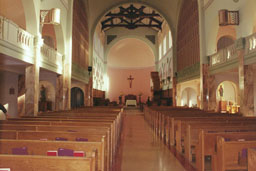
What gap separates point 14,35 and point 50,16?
1.73 meters

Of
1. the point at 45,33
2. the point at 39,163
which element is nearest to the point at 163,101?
the point at 45,33

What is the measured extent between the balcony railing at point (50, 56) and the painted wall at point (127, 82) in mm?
17135

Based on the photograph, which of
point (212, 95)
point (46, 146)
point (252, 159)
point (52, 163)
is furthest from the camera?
point (212, 95)

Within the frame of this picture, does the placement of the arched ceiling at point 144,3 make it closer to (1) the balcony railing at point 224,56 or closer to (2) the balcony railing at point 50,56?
(1) the balcony railing at point 224,56

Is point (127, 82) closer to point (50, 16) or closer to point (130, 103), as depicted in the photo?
point (130, 103)

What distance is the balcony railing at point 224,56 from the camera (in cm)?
878

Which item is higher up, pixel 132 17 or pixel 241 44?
pixel 132 17

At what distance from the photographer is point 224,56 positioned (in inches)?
373

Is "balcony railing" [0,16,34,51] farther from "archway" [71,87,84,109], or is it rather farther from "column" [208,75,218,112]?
"archway" [71,87,84,109]

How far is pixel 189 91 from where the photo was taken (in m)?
18.3

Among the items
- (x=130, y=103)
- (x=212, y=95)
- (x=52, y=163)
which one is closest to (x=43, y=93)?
(x=212, y=95)

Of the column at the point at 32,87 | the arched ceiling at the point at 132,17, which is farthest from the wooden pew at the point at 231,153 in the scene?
the arched ceiling at the point at 132,17

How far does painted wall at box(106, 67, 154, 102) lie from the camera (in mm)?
27766

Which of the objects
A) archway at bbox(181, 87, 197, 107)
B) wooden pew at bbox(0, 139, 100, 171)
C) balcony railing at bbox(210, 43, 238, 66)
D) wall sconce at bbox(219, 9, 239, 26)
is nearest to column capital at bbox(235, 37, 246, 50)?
balcony railing at bbox(210, 43, 238, 66)
